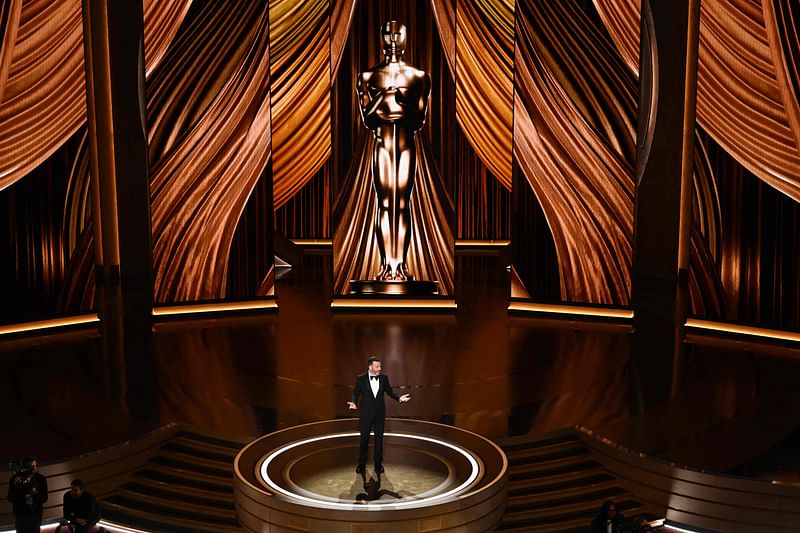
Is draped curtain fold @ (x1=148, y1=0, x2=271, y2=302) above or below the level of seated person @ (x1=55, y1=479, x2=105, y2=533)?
above

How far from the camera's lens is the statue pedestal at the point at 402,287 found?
34.3ft

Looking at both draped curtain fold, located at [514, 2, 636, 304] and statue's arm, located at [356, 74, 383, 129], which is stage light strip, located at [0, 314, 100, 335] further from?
draped curtain fold, located at [514, 2, 636, 304]

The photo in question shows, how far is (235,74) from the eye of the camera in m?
9.91

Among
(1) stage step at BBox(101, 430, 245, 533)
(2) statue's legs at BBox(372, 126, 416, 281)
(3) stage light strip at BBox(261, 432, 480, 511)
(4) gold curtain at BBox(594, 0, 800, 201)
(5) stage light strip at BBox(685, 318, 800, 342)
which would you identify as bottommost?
(1) stage step at BBox(101, 430, 245, 533)

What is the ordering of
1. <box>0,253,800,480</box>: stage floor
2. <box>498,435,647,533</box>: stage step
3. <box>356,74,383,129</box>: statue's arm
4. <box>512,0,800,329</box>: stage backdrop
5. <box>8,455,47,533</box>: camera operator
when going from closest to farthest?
<box>8,455,47,533</box>: camera operator → <box>498,435,647,533</box>: stage step → <box>0,253,800,480</box>: stage floor → <box>512,0,800,329</box>: stage backdrop → <box>356,74,383,129</box>: statue's arm

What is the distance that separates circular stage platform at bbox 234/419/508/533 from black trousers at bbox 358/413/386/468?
115mm

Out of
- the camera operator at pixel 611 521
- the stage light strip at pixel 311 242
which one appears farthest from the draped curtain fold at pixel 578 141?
the stage light strip at pixel 311 242

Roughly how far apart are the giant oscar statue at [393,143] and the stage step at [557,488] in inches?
191

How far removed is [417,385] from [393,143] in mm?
4135

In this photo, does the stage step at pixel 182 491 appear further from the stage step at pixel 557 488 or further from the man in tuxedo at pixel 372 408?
the stage step at pixel 557 488

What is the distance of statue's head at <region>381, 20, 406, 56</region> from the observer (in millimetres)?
9906

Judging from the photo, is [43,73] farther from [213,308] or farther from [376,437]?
[376,437]

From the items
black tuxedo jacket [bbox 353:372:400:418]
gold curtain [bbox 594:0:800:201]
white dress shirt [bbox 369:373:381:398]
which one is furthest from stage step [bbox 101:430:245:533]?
gold curtain [bbox 594:0:800:201]

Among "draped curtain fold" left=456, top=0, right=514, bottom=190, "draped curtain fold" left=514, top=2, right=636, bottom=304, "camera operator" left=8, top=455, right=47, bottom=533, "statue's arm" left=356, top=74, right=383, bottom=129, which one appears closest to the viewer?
"camera operator" left=8, top=455, right=47, bottom=533
